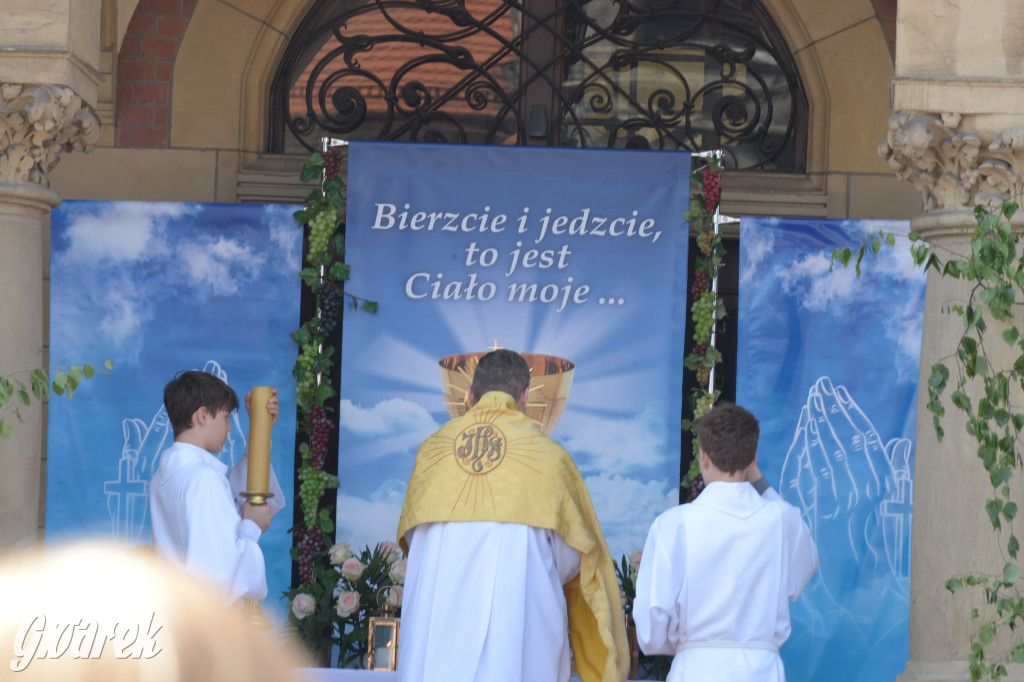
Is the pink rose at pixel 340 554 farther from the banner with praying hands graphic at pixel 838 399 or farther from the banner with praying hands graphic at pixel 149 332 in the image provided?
the banner with praying hands graphic at pixel 838 399

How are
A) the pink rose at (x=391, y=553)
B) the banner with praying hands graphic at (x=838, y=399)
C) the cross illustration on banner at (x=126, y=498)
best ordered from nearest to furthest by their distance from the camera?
the pink rose at (x=391, y=553) < the banner with praying hands graphic at (x=838, y=399) < the cross illustration on banner at (x=126, y=498)

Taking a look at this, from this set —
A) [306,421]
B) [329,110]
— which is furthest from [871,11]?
[306,421]

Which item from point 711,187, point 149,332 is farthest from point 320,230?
point 711,187

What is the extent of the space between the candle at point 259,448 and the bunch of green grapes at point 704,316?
2.75 m

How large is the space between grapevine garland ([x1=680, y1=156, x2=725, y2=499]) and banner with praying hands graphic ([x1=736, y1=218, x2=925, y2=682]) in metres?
0.14

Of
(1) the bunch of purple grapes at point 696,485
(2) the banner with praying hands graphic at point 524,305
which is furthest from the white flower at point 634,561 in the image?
(1) the bunch of purple grapes at point 696,485

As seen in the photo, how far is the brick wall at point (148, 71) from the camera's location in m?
7.25

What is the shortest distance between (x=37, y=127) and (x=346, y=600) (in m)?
2.28

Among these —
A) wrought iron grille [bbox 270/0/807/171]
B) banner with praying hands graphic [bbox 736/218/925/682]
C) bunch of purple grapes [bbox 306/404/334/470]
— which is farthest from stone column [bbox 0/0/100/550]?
banner with praying hands graphic [bbox 736/218/925/682]

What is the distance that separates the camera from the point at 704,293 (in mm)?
6441

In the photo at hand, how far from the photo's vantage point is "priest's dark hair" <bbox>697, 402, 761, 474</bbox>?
4004 mm

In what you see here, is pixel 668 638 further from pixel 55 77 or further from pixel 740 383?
pixel 55 77

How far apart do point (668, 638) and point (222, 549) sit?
4.80 ft

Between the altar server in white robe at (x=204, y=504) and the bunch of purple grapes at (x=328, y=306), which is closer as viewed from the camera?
the altar server in white robe at (x=204, y=504)
